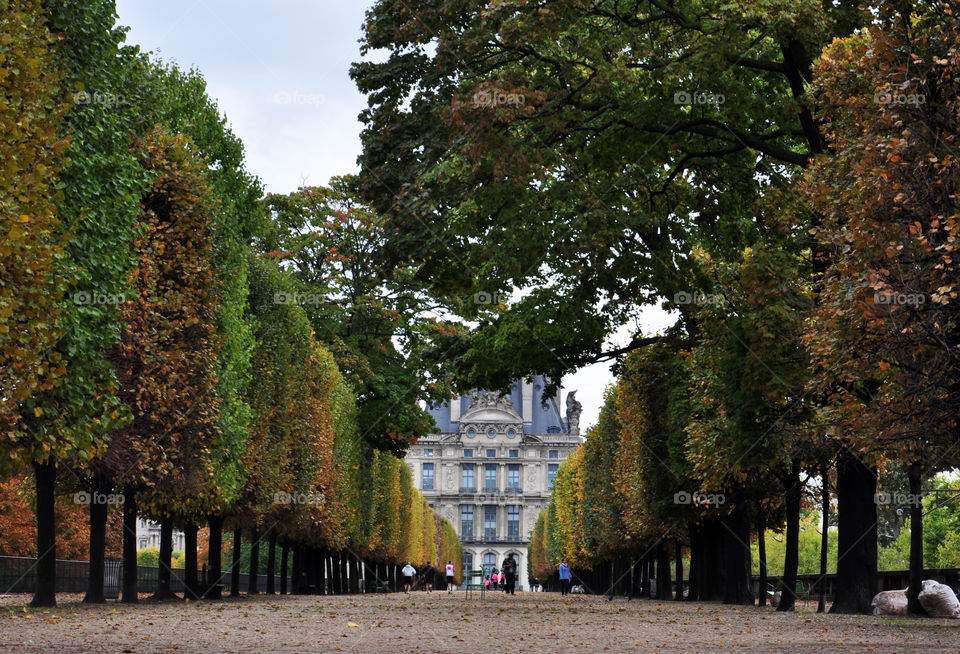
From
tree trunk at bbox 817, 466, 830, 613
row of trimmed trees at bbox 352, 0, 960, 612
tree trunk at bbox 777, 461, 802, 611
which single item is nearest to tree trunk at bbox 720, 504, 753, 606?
tree trunk at bbox 817, 466, 830, 613

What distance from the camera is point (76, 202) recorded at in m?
18.5

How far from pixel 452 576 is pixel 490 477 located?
100m

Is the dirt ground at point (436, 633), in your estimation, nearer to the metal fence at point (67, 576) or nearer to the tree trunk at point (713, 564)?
the metal fence at point (67, 576)

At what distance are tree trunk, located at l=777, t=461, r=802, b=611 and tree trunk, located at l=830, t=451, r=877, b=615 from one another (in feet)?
11.7

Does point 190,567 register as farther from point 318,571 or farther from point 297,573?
point 318,571

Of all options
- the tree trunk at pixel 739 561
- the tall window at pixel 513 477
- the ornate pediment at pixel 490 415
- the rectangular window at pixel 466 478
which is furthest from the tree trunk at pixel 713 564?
the rectangular window at pixel 466 478

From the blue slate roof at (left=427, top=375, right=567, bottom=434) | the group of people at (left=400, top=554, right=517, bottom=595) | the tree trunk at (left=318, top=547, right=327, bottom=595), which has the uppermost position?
the blue slate roof at (left=427, top=375, right=567, bottom=434)

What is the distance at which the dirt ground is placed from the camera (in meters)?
12.9

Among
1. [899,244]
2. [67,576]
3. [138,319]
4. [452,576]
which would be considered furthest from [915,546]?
[452,576]

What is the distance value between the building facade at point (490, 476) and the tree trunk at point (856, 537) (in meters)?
149

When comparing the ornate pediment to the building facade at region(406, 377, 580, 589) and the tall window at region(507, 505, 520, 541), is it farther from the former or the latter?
the tall window at region(507, 505, 520, 541)

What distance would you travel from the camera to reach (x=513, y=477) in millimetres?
175250

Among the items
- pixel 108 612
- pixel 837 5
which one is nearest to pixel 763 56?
pixel 837 5

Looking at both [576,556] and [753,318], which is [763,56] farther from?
[576,556]
